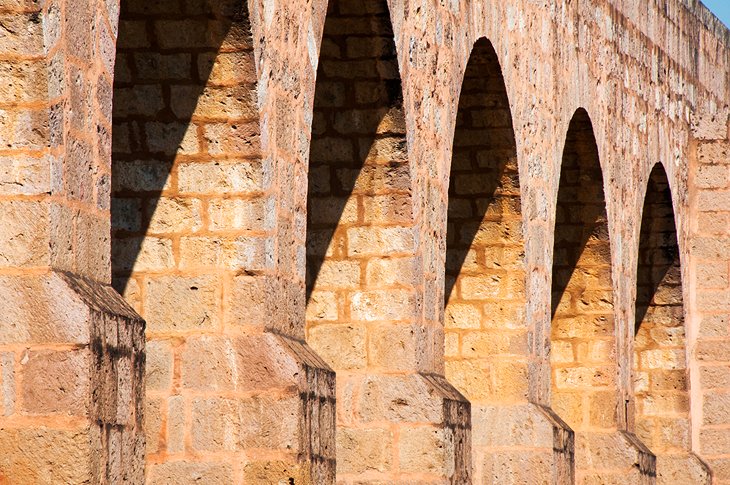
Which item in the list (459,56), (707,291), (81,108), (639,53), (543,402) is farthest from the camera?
(707,291)

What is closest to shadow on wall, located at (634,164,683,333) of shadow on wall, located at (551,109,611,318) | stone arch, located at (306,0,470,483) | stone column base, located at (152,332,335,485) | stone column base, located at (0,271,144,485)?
shadow on wall, located at (551,109,611,318)

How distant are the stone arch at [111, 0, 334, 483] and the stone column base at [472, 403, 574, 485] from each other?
10.8 feet

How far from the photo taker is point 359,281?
7.47 metres

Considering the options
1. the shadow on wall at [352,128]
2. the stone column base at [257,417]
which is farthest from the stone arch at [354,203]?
the stone column base at [257,417]

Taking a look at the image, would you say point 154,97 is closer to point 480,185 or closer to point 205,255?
point 205,255

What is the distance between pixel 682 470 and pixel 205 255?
816cm

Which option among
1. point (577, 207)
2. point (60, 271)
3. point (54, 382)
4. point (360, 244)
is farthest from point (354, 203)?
point (577, 207)

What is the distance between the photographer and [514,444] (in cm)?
922

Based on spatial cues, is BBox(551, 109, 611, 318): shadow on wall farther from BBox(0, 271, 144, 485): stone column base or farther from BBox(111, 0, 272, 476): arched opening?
BBox(0, 271, 144, 485): stone column base

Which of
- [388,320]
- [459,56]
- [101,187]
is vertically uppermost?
[459,56]

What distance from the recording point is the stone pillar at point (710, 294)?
45.1 ft

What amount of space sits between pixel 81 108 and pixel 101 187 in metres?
0.23

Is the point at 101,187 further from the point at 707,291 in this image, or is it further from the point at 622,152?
→ the point at 707,291

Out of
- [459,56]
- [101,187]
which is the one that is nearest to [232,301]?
[101,187]
